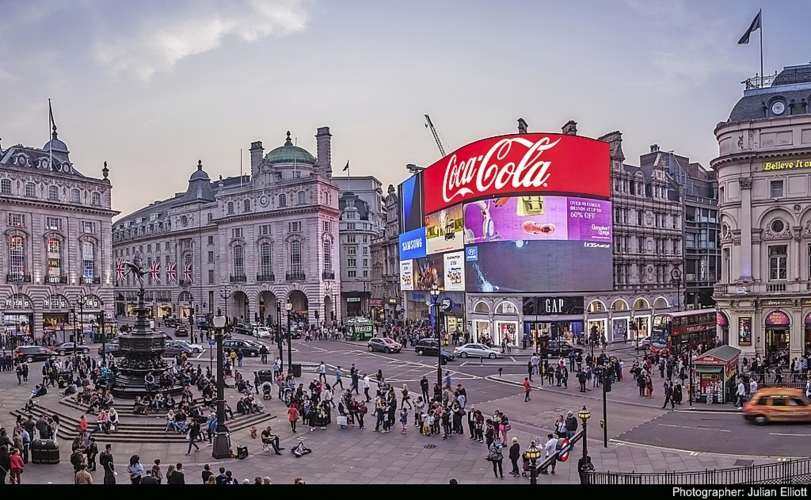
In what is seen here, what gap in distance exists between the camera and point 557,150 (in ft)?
189

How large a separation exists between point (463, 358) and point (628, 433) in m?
26.1

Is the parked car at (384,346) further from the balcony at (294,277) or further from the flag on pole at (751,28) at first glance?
the flag on pole at (751,28)

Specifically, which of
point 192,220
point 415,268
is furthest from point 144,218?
point 415,268

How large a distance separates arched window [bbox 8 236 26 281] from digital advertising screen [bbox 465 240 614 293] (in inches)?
1944

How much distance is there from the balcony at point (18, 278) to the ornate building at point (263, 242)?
1368 cm

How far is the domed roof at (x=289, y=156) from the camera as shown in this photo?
91875 millimetres

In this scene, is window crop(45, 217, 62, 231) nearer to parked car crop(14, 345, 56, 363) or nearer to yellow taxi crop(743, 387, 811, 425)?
parked car crop(14, 345, 56, 363)

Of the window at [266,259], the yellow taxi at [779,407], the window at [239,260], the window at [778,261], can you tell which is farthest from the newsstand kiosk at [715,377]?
the window at [239,260]

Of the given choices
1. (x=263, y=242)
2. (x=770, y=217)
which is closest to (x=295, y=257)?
(x=263, y=242)

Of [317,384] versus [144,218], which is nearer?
[317,384]

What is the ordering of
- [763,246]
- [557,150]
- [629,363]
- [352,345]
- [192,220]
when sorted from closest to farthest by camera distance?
[763,246], [629,363], [557,150], [352,345], [192,220]

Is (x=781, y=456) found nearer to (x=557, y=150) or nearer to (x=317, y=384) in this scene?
(x=317, y=384)

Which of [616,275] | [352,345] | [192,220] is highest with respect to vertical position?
[192,220]

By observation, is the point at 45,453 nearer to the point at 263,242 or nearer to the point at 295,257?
the point at 295,257
